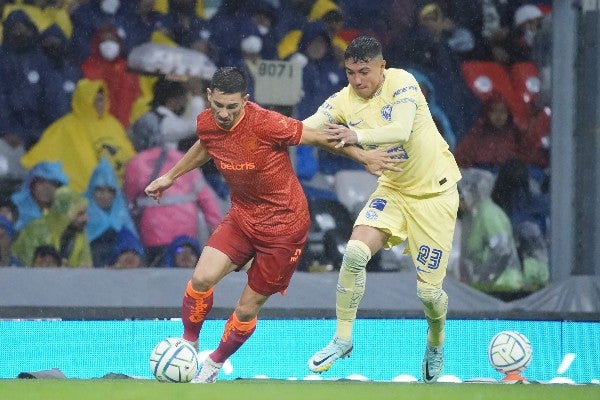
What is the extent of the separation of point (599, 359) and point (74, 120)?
490 cm

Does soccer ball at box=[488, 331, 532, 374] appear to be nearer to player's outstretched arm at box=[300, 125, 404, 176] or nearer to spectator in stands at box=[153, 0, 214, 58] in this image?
player's outstretched arm at box=[300, 125, 404, 176]

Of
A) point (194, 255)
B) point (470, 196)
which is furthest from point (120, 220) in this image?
point (470, 196)

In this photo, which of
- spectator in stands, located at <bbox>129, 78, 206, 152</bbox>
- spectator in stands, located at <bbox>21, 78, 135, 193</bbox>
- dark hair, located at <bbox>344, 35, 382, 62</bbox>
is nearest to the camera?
dark hair, located at <bbox>344, 35, 382, 62</bbox>

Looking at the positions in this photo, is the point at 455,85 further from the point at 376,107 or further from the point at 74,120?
the point at 376,107

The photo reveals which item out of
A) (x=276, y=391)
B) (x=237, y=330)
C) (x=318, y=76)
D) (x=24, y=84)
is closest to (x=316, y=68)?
(x=318, y=76)

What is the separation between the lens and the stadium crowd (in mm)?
11453

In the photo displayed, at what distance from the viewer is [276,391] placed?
7211 millimetres

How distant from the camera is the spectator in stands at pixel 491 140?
41.6 feet

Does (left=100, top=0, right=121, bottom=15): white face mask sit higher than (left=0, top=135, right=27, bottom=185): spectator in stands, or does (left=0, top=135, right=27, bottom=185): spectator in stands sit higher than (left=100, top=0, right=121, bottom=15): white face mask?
(left=100, top=0, right=121, bottom=15): white face mask

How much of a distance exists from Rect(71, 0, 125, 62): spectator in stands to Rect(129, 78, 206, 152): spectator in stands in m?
0.72

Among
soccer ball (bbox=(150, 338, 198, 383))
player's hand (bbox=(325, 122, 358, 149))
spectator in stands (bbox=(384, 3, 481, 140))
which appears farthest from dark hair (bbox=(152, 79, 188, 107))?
soccer ball (bbox=(150, 338, 198, 383))

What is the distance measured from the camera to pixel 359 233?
27.4 feet

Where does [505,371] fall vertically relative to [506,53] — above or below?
below

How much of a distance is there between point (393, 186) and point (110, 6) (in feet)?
15.3
